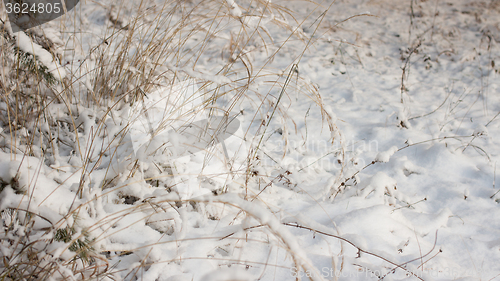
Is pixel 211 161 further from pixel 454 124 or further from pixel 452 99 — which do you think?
pixel 452 99

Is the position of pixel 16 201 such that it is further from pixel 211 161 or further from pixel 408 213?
pixel 408 213

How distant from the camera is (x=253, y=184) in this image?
5.39 ft

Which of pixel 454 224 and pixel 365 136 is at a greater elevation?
pixel 365 136

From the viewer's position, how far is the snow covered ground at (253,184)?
93cm

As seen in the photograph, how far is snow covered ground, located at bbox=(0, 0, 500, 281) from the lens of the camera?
93 centimetres

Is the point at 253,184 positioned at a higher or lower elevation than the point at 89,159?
lower

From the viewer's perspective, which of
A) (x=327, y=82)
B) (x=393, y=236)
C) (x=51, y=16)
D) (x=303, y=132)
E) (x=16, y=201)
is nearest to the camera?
(x=16, y=201)

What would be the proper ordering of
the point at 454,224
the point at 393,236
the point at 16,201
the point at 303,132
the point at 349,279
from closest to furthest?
the point at 16,201
the point at 349,279
the point at 393,236
the point at 454,224
the point at 303,132

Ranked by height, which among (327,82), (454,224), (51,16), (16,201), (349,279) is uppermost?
(51,16)

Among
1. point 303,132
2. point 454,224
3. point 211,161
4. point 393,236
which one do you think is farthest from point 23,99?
point 454,224

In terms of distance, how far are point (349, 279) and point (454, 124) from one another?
187cm

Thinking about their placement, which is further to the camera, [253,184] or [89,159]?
[253,184]

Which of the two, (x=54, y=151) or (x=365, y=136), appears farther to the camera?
(x=365, y=136)

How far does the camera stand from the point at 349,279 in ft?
3.73
